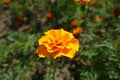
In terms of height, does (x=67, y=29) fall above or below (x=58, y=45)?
below

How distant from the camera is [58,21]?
3270 mm

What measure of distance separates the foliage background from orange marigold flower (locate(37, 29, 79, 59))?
25.2 inches

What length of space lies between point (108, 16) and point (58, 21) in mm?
622

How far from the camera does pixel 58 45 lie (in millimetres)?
1966

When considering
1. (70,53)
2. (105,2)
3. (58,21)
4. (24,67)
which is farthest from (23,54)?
(105,2)

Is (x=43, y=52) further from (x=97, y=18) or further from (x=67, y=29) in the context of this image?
(x=97, y=18)

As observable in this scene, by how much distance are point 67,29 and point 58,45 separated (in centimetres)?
132

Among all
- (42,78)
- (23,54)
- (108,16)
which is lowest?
(42,78)

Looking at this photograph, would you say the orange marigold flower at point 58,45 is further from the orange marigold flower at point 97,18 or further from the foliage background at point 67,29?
the orange marigold flower at point 97,18

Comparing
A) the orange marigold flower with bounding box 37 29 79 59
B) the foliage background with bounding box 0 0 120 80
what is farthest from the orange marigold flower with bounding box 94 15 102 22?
the orange marigold flower with bounding box 37 29 79 59

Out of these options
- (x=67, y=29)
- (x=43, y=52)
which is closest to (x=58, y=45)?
(x=43, y=52)

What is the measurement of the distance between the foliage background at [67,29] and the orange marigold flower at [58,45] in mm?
641

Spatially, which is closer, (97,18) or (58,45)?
(58,45)

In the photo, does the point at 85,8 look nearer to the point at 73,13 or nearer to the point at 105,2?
the point at 73,13
